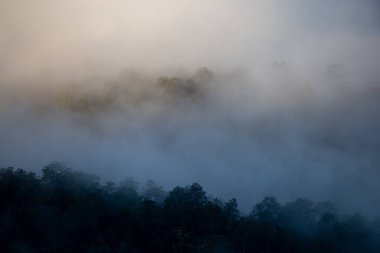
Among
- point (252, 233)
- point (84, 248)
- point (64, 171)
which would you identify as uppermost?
point (64, 171)

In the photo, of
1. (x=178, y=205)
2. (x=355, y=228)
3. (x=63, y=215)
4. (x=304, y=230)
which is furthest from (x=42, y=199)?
(x=355, y=228)

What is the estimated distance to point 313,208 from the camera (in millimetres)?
51938

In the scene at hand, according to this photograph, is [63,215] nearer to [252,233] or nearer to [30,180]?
[30,180]

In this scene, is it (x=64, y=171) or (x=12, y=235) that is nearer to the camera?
(x=12, y=235)

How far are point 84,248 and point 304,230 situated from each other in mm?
14623

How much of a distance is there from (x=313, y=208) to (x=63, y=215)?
19096 mm

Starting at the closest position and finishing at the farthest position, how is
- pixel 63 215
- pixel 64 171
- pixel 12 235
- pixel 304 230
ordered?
pixel 12 235
pixel 63 215
pixel 304 230
pixel 64 171

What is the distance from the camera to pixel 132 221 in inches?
1713

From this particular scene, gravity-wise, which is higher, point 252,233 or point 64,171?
point 64,171

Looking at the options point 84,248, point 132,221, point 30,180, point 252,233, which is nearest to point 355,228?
point 252,233

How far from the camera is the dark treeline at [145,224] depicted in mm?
41219

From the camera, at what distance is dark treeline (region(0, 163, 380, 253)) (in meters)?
41.2

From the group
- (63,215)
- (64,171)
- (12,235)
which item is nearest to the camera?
(12,235)

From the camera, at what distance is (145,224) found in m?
43.3
